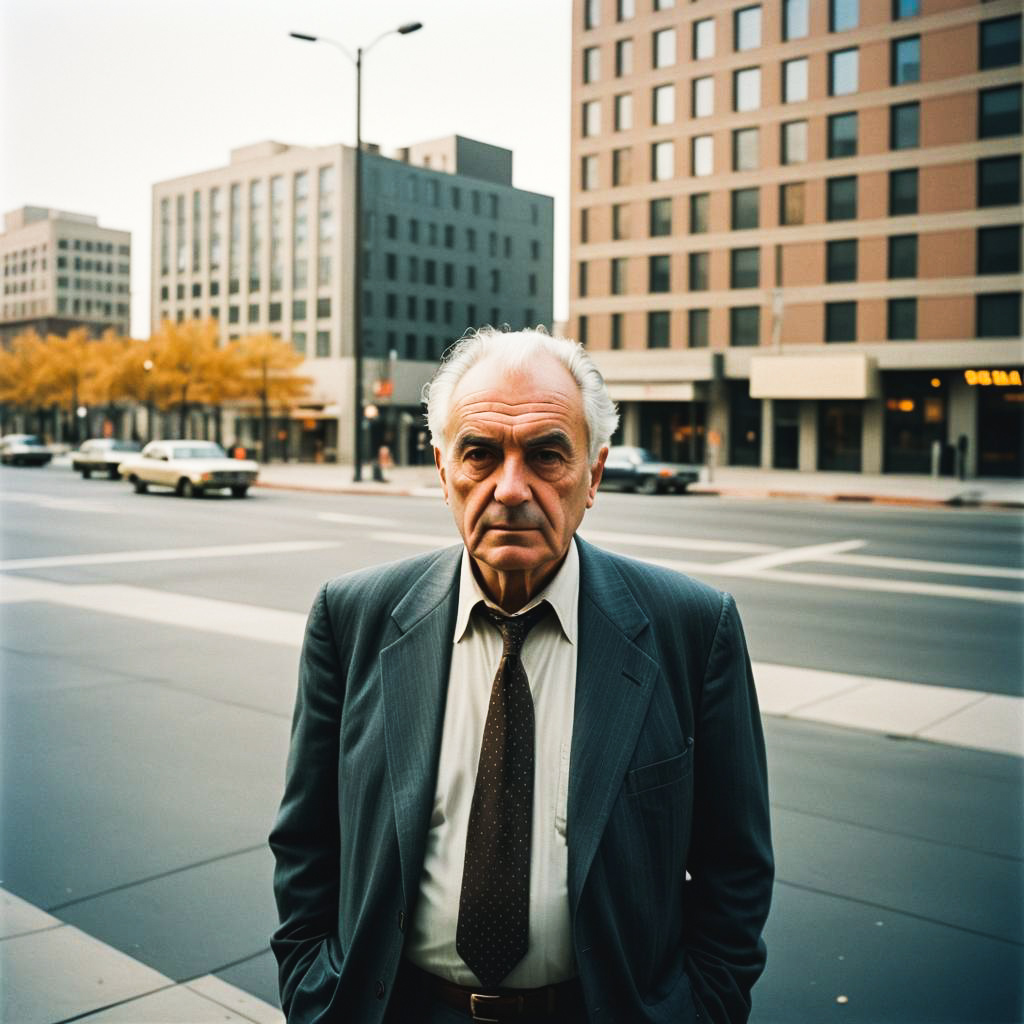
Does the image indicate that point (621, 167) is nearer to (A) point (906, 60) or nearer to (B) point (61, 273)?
(A) point (906, 60)

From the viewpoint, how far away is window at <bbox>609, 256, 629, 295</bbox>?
5400cm

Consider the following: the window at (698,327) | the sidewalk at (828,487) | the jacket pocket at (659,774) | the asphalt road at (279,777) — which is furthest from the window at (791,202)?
the jacket pocket at (659,774)

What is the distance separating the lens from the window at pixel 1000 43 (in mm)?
42469

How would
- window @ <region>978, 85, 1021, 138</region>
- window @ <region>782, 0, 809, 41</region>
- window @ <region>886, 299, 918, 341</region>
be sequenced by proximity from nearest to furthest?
window @ <region>978, 85, 1021, 138</region>, window @ <region>886, 299, 918, 341</region>, window @ <region>782, 0, 809, 41</region>

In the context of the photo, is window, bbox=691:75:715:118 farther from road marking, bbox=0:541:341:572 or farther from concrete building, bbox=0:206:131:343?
concrete building, bbox=0:206:131:343

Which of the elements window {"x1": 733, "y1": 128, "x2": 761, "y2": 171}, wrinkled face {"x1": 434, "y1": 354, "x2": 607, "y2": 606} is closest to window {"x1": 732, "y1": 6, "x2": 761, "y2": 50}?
window {"x1": 733, "y1": 128, "x2": 761, "y2": 171}

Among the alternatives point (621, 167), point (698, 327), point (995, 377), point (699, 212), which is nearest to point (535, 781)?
point (995, 377)

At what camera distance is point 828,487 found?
36094 millimetres

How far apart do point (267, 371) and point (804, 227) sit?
30.0 metres

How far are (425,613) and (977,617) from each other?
34.5 feet

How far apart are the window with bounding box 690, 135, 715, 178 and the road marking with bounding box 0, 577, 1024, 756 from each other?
147ft

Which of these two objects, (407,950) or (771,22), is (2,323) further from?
(407,950)

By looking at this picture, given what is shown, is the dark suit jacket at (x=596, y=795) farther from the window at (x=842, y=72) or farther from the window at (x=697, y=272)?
the window at (x=697, y=272)

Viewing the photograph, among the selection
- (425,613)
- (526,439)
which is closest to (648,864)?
(425,613)
